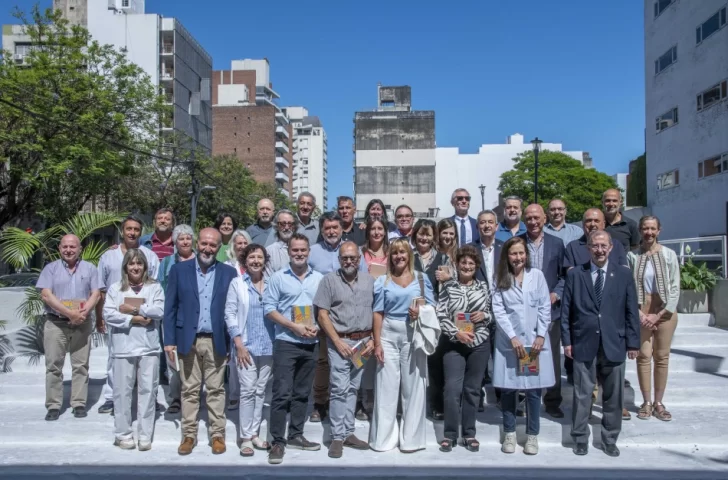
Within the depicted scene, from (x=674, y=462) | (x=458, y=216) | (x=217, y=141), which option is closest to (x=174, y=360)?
(x=458, y=216)

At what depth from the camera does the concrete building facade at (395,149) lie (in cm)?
7688

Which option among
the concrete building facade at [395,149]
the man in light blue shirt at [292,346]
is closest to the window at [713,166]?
the man in light blue shirt at [292,346]

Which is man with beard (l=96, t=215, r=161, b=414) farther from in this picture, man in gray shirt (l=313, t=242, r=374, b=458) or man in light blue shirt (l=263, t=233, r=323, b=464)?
man in gray shirt (l=313, t=242, r=374, b=458)

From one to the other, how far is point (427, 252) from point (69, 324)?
13.0ft

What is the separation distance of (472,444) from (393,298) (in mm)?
1584

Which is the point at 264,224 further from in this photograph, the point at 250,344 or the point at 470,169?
the point at 470,169


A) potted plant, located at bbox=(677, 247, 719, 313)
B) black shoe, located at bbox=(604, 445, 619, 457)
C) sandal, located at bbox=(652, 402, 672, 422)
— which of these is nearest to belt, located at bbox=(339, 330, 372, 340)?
black shoe, located at bbox=(604, 445, 619, 457)

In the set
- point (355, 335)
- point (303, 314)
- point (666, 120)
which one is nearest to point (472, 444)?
point (355, 335)

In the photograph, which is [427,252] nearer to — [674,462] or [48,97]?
[674,462]

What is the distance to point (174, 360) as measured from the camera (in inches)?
246

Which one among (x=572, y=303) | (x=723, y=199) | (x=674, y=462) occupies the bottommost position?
(x=674, y=462)

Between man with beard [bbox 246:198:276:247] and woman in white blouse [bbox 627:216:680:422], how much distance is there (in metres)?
4.25

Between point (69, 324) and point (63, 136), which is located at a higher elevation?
point (63, 136)

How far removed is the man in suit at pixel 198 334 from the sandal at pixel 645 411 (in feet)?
14.6
